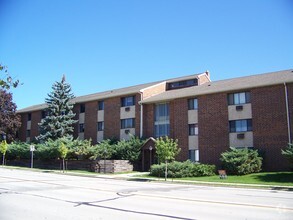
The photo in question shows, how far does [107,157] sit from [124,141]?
2.44 metres

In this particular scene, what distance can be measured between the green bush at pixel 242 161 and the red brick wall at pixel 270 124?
1.32 meters

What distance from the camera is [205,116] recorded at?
109 feet

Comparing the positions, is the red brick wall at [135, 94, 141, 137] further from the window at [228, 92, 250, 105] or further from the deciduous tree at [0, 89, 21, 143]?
the deciduous tree at [0, 89, 21, 143]

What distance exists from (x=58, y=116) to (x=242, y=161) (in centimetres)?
2560

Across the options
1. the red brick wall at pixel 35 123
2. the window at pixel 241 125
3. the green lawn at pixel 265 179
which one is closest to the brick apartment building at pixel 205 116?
the window at pixel 241 125

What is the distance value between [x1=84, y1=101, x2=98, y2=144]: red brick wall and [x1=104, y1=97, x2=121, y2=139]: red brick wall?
1.85 metres

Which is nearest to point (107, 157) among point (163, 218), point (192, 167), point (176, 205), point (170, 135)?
point (170, 135)

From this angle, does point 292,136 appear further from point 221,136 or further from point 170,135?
point 170,135

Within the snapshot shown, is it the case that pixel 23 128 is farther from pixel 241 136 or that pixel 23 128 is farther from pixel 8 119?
pixel 241 136

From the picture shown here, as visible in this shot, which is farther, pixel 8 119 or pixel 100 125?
pixel 8 119

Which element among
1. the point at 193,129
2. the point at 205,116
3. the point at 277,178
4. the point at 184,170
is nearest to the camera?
the point at 277,178

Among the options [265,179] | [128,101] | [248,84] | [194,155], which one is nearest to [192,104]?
[194,155]

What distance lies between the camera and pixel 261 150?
29.1 metres

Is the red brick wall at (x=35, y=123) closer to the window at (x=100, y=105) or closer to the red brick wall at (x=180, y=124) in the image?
the window at (x=100, y=105)
